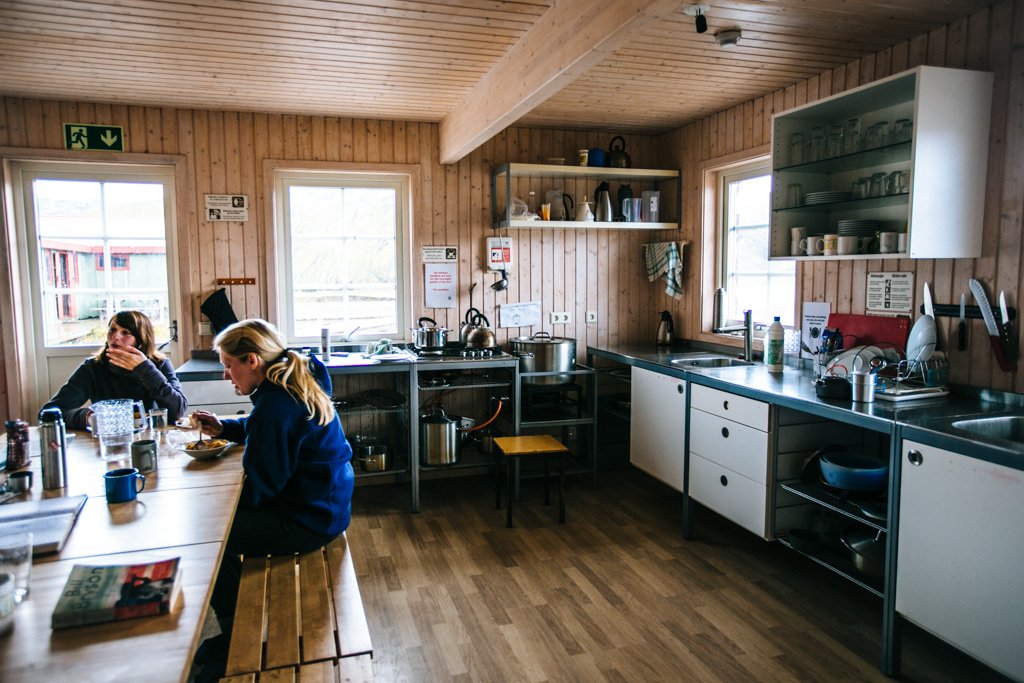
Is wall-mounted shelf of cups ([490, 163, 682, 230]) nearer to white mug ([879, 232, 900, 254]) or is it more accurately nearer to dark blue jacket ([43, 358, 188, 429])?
white mug ([879, 232, 900, 254])

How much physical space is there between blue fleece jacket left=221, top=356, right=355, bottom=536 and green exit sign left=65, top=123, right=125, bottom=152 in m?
2.78

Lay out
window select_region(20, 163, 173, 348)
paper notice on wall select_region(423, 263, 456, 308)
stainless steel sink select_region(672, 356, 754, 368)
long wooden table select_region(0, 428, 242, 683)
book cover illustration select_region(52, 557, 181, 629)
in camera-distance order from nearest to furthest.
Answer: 1. long wooden table select_region(0, 428, 242, 683)
2. book cover illustration select_region(52, 557, 181, 629)
3. stainless steel sink select_region(672, 356, 754, 368)
4. window select_region(20, 163, 173, 348)
5. paper notice on wall select_region(423, 263, 456, 308)

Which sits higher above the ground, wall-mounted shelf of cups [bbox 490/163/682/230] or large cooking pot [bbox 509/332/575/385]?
wall-mounted shelf of cups [bbox 490/163/682/230]

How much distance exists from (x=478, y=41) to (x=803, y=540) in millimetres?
2579

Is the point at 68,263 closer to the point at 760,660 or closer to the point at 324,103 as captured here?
the point at 324,103

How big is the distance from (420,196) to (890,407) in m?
3.12

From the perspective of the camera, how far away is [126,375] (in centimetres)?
321

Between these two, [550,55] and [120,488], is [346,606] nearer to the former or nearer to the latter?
[120,488]

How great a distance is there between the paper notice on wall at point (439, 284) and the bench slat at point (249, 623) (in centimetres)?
272

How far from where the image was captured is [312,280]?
462 cm

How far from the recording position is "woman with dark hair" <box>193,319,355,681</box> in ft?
7.02

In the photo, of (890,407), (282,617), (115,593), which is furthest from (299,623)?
(890,407)

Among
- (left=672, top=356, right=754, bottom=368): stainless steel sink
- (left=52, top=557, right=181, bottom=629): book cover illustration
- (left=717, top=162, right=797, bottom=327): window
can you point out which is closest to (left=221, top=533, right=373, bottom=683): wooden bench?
(left=52, top=557, right=181, bottom=629): book cover illustration

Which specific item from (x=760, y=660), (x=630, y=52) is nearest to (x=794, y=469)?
(x=760, y=660)
